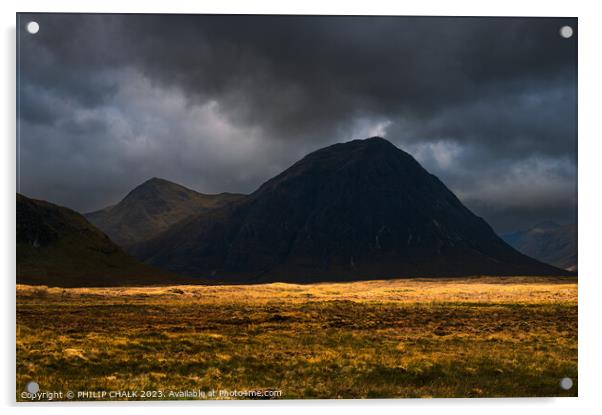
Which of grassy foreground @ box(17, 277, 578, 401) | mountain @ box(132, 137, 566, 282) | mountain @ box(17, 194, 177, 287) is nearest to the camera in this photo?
grassy foreground @ box(17, 277, 578, 401)

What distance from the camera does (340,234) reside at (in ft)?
475

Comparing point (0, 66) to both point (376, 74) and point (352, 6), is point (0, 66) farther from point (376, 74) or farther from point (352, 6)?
point (376, 74)

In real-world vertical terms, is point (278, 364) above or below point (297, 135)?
below

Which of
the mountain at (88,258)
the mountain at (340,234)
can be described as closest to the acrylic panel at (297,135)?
the mountain at (88,258)

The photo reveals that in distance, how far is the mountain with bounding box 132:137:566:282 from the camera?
115 m

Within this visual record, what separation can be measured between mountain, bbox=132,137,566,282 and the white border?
8210 centimetres

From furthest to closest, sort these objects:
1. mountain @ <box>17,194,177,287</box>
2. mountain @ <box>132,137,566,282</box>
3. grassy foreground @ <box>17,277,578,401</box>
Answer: mountain @ <box>132,137,566,282</box>, mountain @ <box>17,194,177,287</box>, grassy foreground @ <box>17,277,578,401</box>

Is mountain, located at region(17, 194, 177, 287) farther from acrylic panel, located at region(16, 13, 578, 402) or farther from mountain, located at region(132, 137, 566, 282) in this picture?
acrylic panel, located at region(16, 13, 578, 402)

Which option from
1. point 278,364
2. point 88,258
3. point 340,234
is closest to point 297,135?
point 278,364

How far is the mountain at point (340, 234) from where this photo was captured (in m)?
115

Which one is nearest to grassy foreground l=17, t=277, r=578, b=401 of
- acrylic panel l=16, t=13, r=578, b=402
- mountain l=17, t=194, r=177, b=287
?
acrylic panel l=16, t=13, r=578, b=402
